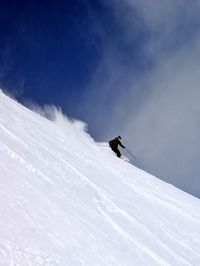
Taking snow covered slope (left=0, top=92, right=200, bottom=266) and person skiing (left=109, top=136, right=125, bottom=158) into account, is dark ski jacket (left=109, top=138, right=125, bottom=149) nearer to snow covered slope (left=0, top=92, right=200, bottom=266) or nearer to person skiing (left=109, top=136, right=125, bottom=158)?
person skiing (left=109, top=136, right=125, bottom=158)

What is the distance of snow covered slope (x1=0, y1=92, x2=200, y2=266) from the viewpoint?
6.27m

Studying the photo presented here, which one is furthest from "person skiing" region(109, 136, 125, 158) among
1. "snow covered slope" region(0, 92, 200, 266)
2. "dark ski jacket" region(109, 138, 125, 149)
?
"snow covered slope" region(0, 92, 200, 266)

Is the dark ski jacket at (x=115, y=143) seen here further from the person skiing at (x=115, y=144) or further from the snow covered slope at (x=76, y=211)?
the snow covered slope at (x=76, y=211)

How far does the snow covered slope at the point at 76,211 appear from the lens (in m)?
6.27

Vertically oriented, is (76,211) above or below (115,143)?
below

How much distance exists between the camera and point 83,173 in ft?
40.5

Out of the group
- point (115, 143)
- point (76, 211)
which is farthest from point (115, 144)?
point (76, 211)

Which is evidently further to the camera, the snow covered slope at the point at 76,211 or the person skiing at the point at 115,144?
the person skiing at the point at 115,144

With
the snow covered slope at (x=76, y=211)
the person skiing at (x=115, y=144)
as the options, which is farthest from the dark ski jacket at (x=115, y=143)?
the snow covered slope at (x=76, y=211)

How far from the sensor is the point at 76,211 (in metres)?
8.70

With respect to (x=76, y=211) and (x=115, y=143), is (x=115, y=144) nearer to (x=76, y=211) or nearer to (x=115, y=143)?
(x=115, y=143)

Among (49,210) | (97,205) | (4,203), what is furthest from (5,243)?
(97,205)

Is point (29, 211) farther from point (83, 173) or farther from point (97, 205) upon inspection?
point (83, 173)

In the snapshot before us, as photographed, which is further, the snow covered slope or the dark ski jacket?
the dark ski jacket
